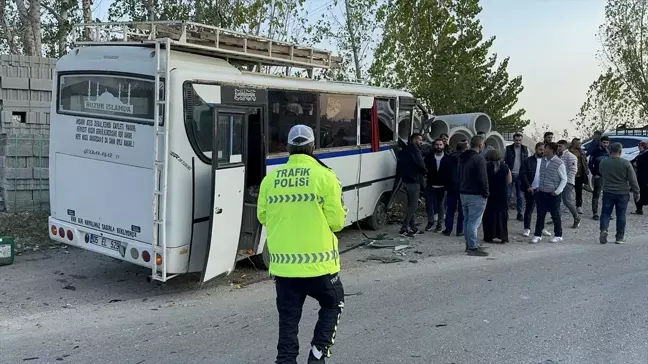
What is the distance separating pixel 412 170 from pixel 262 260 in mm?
3613

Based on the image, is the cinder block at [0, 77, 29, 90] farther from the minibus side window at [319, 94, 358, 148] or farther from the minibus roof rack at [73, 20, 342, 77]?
the minibus side window at [319, 94, 358, 148]

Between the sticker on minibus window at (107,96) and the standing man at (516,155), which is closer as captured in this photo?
the sticker on minibus window at (107,96)

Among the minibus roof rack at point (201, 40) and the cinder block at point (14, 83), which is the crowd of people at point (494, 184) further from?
the cinder block at point (14, 83)

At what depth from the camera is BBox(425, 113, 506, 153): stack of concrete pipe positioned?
1266 centimetres

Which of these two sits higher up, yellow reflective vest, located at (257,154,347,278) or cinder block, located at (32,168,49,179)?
yellow reflective vest, located at (257,154,347,278)

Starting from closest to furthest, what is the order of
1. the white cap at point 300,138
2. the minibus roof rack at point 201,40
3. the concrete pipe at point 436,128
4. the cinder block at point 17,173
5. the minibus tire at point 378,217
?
the white cap at point 300,138, the minibus roof rack at point 201,40, the cinder block at point 17,173, the minibus tire at point 378,217, the concrete pipe at point 436,128

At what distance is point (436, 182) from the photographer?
10.7 metres

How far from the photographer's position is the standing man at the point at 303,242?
388cm

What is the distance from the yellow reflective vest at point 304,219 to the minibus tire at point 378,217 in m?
6.95

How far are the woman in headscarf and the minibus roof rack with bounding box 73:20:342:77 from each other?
3.60 m

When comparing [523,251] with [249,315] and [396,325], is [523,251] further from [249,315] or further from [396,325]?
[249,315]

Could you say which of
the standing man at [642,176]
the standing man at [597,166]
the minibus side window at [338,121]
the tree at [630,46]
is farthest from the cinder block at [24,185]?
the tree at [630,46]

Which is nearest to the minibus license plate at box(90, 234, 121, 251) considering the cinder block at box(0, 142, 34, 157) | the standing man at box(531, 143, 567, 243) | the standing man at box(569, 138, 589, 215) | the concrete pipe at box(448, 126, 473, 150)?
the cinder block at box(0, 142, 34, 157)

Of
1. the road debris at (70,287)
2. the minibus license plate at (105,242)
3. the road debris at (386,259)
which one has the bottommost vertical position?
the road debris at (70,287)
